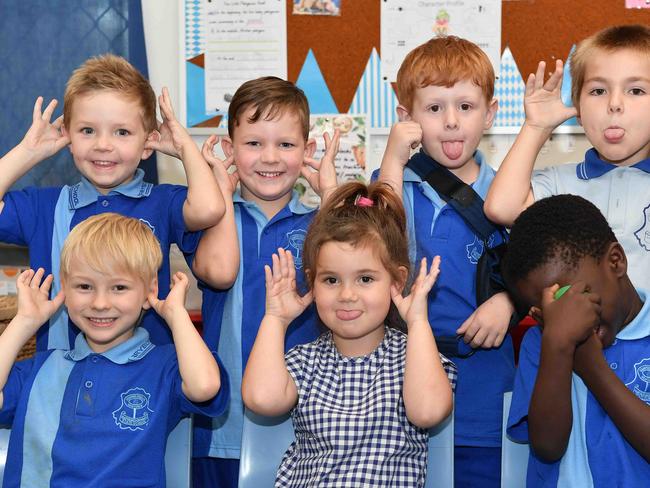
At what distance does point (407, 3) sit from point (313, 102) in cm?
56

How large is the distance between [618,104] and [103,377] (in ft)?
4.79

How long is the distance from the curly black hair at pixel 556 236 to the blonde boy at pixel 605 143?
0.30m

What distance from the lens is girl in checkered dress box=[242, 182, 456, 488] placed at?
6.28ft

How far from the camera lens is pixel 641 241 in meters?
2.16

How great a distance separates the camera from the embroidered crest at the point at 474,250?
7.66 ft

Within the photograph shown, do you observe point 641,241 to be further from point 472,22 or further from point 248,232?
point 472,22

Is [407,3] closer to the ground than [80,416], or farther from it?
farther from it

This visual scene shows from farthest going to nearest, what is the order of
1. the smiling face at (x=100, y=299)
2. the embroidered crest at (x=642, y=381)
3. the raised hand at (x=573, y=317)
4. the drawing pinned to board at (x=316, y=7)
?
1. the drawing pinned to board at (x=316, y=7)
2. the smiling face at (x=100, y=299)
3. the embroidered crest at (x=642, y=381)
4. the raised hand at (x=573, y=317)

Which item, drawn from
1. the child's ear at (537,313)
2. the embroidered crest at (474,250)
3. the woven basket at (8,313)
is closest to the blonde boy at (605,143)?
the embroidered crest at (474,250)

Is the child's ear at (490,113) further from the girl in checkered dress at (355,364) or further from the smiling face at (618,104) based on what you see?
the girl in checkered dress at (355,364)

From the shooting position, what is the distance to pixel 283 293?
2096 millimetres

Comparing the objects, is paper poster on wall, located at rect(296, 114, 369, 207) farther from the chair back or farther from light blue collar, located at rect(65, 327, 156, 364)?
the chair back

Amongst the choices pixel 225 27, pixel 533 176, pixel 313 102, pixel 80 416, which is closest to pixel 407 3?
pixel 313 102

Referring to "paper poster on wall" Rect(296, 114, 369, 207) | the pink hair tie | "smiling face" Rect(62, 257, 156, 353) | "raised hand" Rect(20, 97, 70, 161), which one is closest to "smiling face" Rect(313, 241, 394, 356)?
the pink hair tie
